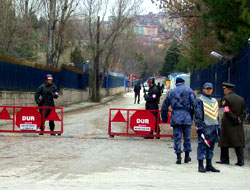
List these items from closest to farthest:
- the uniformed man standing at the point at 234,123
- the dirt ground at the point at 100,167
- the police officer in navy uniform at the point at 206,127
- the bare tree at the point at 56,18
Answer: the dirt ground at the point at 100,167
the police officer in navy uniform at the point at 206,127
the uniformed man standing at the point at 234,123
the bare tree at the point at 56,18

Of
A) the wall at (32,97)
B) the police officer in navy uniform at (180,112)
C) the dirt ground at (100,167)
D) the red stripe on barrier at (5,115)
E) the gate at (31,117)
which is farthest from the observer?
the wall at (32,97)

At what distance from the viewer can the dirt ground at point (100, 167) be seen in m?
8.33

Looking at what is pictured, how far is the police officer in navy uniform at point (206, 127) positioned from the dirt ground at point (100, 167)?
0.34 metres

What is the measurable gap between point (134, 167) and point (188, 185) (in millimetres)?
2029

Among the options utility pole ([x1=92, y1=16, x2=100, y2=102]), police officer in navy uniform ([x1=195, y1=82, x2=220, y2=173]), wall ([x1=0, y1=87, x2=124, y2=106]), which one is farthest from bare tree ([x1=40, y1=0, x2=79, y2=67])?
police officer in navy uniform ([x1=195, y1=82, x2=220, y2=173])

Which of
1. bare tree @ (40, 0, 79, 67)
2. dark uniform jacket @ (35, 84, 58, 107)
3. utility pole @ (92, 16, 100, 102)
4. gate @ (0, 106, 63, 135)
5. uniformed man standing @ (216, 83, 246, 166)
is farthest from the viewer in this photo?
utility pole @ (92, 16, 100, 102)

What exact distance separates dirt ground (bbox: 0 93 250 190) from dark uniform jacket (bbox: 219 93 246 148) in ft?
1.74

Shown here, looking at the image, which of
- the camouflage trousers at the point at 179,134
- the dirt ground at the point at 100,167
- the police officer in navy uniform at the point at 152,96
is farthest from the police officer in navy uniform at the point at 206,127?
the police officer in navy uniform at the point at 152,96

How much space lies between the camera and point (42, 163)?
1048cm

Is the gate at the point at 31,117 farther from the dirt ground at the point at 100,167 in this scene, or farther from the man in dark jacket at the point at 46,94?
the dirt ground at the point at 100,167

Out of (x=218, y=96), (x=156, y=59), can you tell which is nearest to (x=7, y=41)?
(x=218, y=96)

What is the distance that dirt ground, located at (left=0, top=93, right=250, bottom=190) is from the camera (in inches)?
328

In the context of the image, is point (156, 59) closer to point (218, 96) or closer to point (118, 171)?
point (218, 96)

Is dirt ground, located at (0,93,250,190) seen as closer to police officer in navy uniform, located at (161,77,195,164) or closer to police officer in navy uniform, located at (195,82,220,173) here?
police officer in navy uniform, located at (195,82,220,173)
